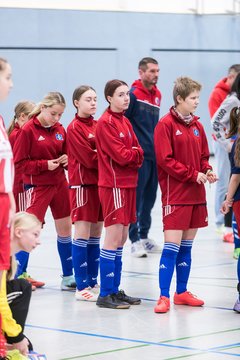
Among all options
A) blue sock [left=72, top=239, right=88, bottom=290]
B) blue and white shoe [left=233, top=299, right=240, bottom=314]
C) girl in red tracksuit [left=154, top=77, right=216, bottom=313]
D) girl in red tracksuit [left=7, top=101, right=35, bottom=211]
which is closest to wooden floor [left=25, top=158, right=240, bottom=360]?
blue and white shoe [left=233, top=299, right=240, bottom=314]

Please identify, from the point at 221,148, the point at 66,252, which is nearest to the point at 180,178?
the point at 66,252

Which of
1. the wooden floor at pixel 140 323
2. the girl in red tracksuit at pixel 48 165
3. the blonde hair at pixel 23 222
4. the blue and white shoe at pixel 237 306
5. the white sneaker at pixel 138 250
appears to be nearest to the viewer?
the blonde hair at pixel 23 222

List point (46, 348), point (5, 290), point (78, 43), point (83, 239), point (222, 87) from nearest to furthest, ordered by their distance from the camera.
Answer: point (5, 290)
point (46, 348)
point (83, 239)
point (222, 87)
point (78, 43)

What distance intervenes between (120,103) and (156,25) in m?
13.0

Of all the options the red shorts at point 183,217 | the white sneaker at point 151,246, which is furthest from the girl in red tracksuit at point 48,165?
the white sneaker at point 151,246

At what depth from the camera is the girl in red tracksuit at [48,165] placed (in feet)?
23.3

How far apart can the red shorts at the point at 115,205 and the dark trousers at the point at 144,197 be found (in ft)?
8.53

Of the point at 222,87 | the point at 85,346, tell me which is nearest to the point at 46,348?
the point at 85,346

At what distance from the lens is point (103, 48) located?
60.9 feet

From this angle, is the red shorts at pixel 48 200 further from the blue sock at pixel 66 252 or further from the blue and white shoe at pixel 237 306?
the blue and white shoe at pixel 237 306

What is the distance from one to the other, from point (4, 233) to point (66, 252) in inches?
112

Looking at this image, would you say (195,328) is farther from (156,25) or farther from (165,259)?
(156,25)

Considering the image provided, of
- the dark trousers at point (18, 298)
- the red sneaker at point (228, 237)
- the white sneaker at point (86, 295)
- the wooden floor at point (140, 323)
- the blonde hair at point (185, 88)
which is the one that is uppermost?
the blonde hair at point (185, 88)

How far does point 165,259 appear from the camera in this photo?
21.6 feet
